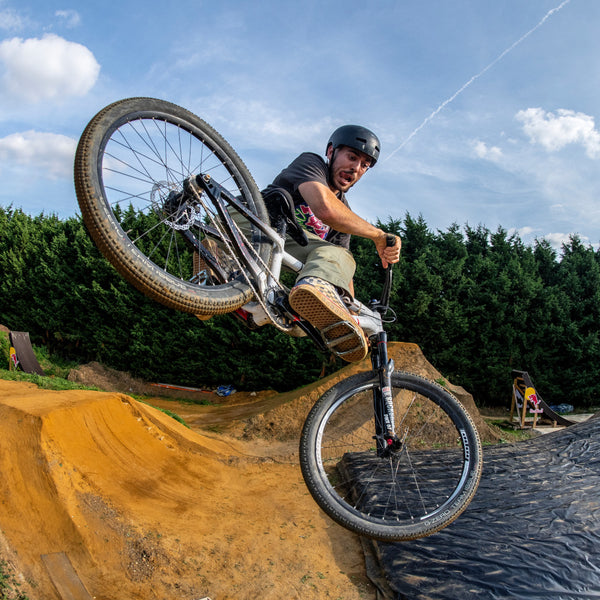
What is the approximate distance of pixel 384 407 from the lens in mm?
3301

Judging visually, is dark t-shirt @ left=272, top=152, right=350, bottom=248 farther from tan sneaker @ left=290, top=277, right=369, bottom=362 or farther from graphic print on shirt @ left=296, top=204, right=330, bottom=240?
tan sneaker @ left=290, top=277, right=369, bottom=362

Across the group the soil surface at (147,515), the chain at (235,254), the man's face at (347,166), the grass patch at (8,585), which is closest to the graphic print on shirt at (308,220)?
the man's face at (347,166)

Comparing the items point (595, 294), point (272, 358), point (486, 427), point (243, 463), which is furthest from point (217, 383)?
point (595, 294)

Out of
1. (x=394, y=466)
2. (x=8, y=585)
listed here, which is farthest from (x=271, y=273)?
(x=394, y=466)

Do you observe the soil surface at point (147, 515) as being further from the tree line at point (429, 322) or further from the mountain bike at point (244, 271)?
the tree line at point (429, 322)

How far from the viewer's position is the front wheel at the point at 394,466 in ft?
9.92

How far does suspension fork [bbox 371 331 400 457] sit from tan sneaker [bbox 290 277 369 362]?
0.20m

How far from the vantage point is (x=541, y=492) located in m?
5.23

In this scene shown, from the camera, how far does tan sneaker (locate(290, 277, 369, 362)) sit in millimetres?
3004

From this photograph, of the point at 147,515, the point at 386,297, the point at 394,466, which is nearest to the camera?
the point at 386,297

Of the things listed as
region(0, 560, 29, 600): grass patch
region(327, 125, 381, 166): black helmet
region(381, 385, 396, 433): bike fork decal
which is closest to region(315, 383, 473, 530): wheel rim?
region(381, 385, 396, 433): bike fork decal

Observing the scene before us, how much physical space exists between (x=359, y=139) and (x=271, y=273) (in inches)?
48.5

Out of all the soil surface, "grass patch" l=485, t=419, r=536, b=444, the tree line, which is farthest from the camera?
the tree line

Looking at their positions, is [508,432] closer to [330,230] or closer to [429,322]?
[429,322]
